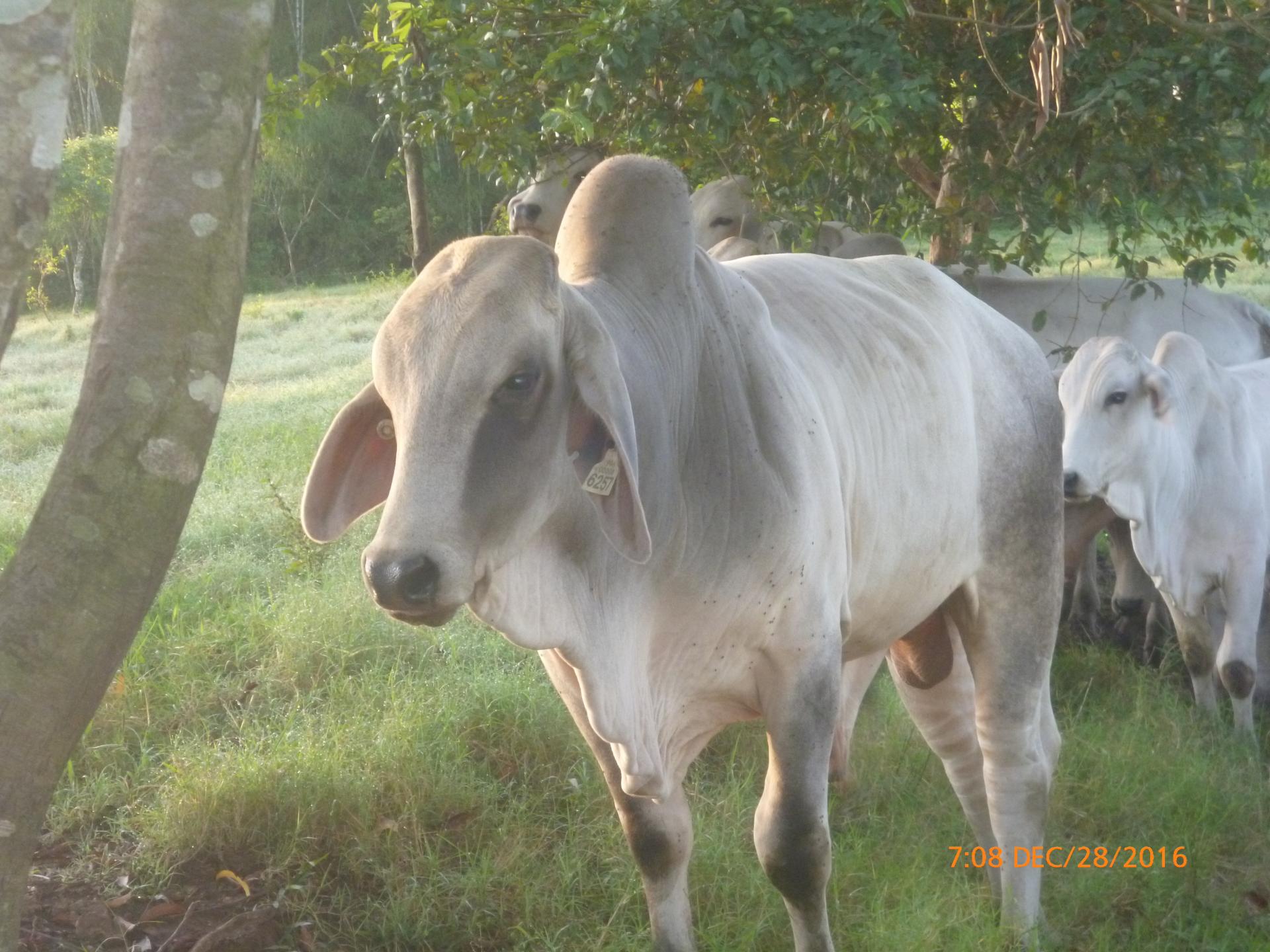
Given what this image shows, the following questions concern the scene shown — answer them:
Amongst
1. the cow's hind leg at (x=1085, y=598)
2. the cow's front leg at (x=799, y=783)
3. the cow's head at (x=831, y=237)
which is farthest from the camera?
the cow's head at (x=831, y=237)

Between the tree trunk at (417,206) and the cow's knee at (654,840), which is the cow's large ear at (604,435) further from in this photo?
→ the tree trunk at (417,206)

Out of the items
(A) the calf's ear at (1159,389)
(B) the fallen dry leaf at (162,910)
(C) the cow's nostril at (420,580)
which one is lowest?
(B) the fallen dry leaf at (162,910)

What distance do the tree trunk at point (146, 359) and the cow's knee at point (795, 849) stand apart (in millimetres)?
1117

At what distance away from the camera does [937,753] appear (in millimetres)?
3264

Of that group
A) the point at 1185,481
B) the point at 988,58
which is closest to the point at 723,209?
the point at 988,58

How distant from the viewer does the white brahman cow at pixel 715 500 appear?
5.82 feet

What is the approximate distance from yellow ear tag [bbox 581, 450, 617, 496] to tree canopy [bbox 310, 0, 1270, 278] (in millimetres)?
1805

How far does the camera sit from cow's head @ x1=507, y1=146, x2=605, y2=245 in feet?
15.7

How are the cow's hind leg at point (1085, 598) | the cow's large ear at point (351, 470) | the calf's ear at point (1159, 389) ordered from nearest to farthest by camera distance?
the cow's large ear at point (351, 470)
the calf's ear at point (1159, 389)
the cow's hind leg at point (1085, 598)

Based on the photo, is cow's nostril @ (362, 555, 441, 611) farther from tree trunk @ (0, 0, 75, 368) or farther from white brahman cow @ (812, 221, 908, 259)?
white brahman cow @ (812, 221, 908, 259)

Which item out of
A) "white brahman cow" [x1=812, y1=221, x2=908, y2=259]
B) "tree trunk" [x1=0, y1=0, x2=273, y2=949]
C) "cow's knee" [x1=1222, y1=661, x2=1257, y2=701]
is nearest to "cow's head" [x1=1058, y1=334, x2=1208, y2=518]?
"cow's knee" [x1=1222, y1=661, x2=1257, y2=701]

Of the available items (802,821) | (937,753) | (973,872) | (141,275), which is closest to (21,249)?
(141,275)

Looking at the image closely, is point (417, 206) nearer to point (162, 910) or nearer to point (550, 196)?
point (550, 196)
